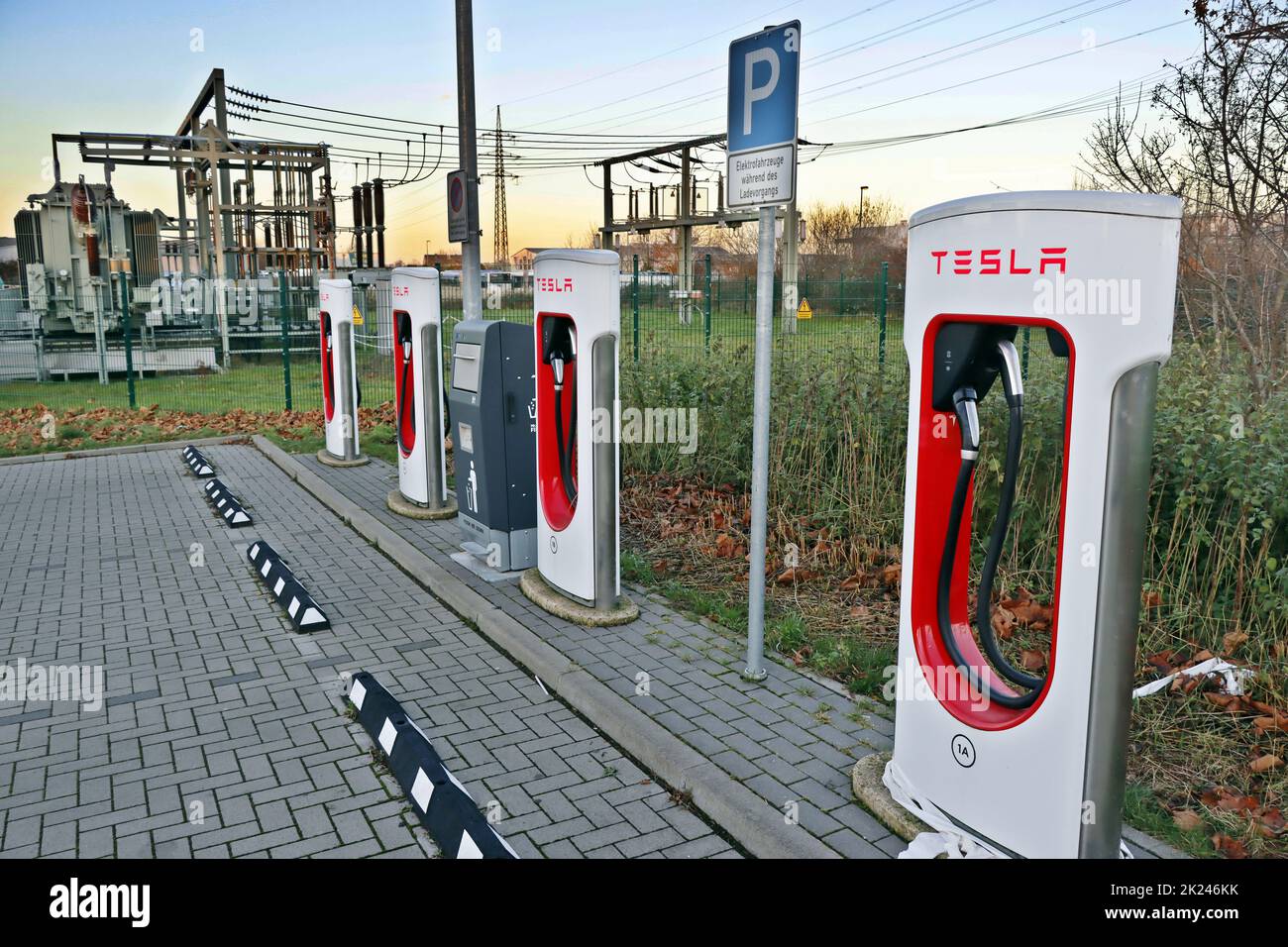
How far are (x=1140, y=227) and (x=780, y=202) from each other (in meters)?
1.90

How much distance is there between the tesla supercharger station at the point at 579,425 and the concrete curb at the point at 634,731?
0.53 meters

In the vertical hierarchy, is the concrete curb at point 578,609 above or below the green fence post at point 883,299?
below

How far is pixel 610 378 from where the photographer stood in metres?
5.60

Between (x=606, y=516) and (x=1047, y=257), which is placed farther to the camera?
(x=606, y=516)

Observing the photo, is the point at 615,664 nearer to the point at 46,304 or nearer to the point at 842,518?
the point at 842,518

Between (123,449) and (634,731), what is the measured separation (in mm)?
10112

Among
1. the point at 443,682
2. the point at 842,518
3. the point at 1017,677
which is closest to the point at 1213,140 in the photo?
the point at 842,518

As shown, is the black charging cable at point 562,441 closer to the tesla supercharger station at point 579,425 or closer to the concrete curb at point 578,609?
the tesla supercharger station at point 579,425

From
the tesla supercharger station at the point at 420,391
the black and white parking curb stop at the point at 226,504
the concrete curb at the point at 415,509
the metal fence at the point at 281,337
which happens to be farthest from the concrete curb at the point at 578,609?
the metal fence at the point at 281,337

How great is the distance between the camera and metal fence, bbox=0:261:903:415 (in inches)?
460

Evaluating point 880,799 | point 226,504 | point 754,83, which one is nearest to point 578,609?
point 880,799

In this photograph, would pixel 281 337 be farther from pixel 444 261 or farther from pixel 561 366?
pixel 444 261

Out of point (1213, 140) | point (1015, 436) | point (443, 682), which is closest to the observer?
point (1015, 436)

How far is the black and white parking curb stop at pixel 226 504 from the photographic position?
27.8 ft
